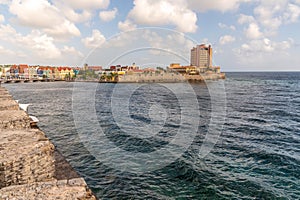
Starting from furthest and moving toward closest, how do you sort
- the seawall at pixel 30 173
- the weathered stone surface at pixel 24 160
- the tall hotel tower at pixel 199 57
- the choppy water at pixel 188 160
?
the tall hotel tower at pixel 199 57, the choppy water at pixel 188 160, the weathered stone surface at pixel 24 160, the seawall at pixel 30 173

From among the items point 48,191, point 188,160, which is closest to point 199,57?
point 188,160

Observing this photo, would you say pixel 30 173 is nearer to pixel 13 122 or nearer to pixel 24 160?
pixel 24 160

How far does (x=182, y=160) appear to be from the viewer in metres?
15.9

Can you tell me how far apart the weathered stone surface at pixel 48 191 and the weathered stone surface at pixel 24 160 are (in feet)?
4.43

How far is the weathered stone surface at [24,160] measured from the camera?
712 cm

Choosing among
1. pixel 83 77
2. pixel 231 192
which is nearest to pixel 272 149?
pixel 231 192

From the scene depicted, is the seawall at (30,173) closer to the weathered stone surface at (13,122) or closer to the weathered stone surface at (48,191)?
the weathered stone surface at (48,191)

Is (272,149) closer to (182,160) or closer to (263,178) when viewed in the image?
(263,178)

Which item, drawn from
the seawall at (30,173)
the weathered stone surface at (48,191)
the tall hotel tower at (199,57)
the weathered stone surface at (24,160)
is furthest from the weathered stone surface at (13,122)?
the tall hotel tower at (199,57)

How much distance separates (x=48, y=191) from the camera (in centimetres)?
595

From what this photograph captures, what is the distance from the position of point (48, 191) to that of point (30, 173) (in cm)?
231

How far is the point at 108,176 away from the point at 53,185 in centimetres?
743

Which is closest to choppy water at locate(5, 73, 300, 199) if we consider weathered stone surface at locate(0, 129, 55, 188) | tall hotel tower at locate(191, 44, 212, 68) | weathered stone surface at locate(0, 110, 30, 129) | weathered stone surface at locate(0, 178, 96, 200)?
weathered stone surface at locate(0, 129, 55, 188)

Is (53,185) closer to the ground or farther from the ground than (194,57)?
closer to the ground
